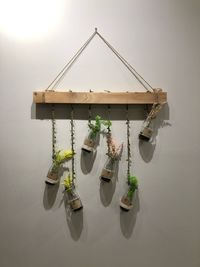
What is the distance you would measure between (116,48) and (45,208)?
0.82 m

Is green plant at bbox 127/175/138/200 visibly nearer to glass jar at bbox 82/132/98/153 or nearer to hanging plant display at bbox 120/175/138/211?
hanging plant display at bbox 120/175/138/211

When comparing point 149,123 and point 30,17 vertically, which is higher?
point 30,17

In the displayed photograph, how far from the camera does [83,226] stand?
1611 mm

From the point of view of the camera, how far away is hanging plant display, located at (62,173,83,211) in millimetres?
1568

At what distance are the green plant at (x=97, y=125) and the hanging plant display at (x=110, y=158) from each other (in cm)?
2

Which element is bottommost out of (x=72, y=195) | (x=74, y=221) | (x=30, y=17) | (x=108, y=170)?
(x=74, y=221)

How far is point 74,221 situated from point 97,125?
18.1 inches

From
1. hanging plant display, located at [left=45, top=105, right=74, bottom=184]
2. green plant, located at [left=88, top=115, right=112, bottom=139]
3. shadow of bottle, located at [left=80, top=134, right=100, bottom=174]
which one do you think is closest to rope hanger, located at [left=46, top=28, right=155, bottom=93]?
hanging plant display, located at [left=45, top=105, right=74, bottom=184]

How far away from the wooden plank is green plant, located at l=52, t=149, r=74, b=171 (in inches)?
9.0

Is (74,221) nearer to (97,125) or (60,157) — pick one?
(60,157)

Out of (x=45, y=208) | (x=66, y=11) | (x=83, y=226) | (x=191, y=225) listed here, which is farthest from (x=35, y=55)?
(x=191, y=225)

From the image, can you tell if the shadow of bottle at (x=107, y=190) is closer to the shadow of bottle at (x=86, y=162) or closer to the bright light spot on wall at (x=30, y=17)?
the shadow of bottle at (x=86, y=162)

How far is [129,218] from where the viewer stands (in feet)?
5.35

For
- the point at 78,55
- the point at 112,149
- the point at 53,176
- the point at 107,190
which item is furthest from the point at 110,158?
the point at 78,55
